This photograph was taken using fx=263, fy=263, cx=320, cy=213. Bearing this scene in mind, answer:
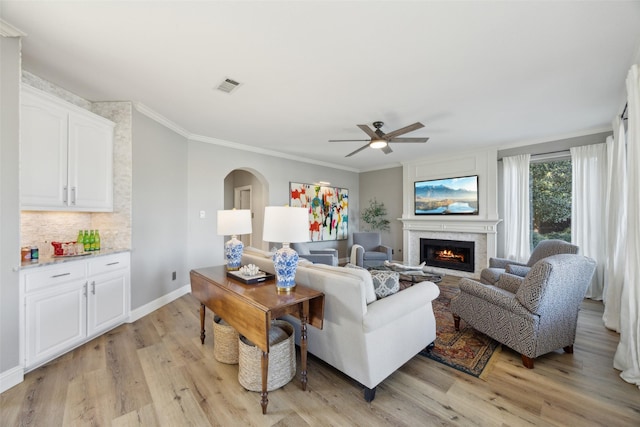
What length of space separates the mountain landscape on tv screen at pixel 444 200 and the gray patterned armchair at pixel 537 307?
2832 mm

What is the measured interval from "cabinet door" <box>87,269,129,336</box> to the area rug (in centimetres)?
308

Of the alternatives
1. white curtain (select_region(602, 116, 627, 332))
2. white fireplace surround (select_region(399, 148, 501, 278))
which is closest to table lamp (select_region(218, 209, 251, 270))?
white fireplace surround (select_region(399, 148, 501, 278))

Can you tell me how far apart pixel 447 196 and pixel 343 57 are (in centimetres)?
408

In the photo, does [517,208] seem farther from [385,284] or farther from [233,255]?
[233,255]

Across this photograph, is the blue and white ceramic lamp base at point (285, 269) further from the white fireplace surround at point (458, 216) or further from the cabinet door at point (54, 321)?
the white fireplace surround at point (458, 216)

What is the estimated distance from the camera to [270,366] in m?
1.80

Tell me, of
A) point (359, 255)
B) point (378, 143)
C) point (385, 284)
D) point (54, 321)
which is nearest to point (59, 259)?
point (54, 321)

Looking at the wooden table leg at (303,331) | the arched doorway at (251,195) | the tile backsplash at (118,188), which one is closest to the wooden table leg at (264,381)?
the wooden table leg at (303,331)

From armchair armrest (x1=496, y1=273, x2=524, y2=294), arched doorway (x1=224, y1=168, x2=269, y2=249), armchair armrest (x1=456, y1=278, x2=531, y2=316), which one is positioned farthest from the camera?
arched doorway (x1=224, y1=168, x2=269, y2=249)

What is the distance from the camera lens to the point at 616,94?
2729mm

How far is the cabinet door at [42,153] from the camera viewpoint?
2133 millimetres

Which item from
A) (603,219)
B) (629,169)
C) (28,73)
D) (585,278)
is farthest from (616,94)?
(28,73)

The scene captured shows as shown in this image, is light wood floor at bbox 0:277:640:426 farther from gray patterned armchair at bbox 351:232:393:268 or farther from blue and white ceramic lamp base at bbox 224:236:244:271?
gray patterned armchair at bbox 351:232:393:268

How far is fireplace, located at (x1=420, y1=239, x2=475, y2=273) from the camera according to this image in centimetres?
511
